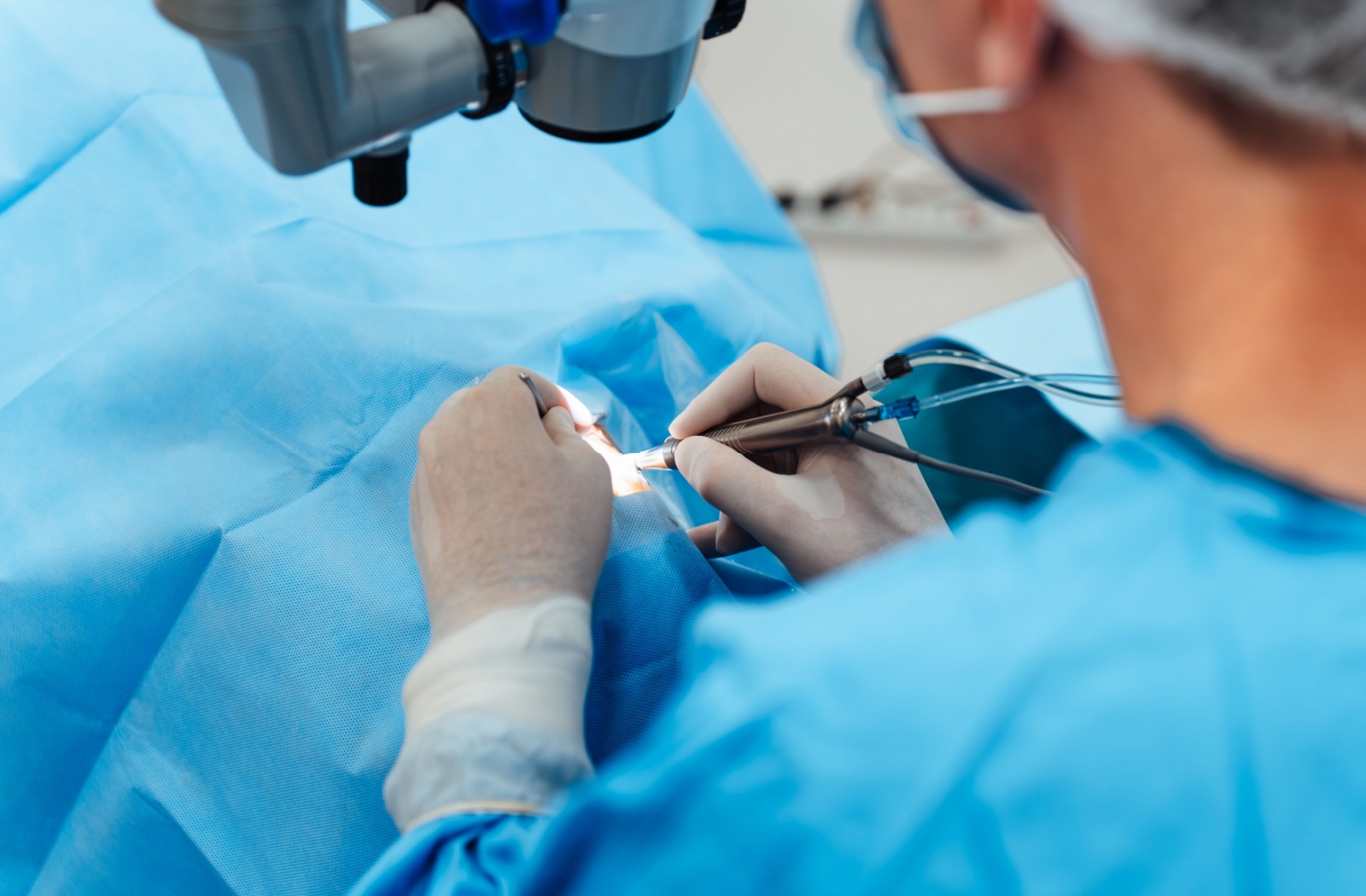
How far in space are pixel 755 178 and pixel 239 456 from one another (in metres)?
0.77

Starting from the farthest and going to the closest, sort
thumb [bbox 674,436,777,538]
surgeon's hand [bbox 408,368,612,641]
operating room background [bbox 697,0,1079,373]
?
1. operating room background [bbox 697,0,1079,373]
2. thumb [bbox 674,436,777,538]
3. surgeon's hand [bbox 408,368,612,641]

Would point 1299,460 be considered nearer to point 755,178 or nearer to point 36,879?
point 36,879

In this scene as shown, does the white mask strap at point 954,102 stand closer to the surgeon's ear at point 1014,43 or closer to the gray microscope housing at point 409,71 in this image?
the surgeon's ear at point 1014,43

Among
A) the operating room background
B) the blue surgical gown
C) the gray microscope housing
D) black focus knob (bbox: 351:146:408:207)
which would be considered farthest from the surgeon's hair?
the operating room background

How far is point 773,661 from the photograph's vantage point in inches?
16.6

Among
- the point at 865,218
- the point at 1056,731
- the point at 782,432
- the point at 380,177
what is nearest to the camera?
the point at 1056,731

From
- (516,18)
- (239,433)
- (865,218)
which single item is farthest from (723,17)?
(865,218)

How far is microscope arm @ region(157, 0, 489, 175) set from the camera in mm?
→ 490

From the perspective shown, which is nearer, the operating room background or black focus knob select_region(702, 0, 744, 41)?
black focus knob select_region(702, 0, 744, 41)

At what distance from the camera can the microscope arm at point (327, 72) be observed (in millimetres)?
490

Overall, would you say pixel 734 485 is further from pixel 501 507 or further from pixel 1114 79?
pixel 1114 79

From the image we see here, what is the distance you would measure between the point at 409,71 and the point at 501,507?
273 mm

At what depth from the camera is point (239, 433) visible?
0.77 meters

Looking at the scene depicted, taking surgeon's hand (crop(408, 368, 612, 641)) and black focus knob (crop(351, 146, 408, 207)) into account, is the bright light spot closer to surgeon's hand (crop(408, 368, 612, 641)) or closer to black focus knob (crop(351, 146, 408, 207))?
surgeon's hand (crop(408, 368, 612, 641))
